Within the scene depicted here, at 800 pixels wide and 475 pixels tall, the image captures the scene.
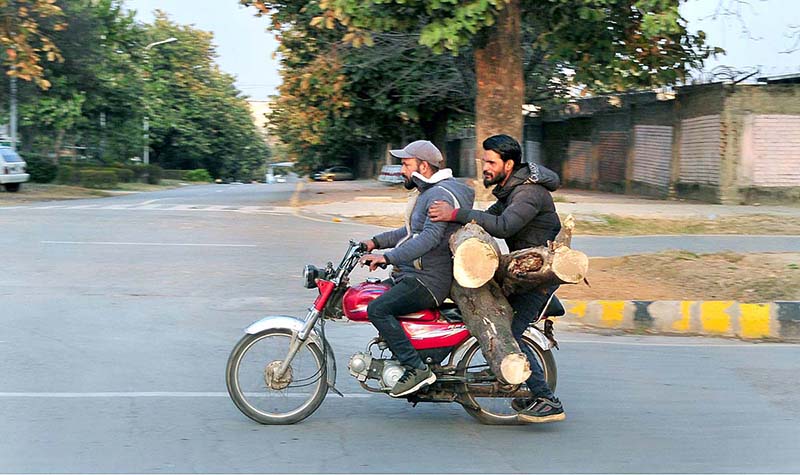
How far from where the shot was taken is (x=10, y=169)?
27.5 m

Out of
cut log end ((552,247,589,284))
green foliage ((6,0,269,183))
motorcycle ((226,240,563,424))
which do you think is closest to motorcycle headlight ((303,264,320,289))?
motorcycle ((226,240,563,424))

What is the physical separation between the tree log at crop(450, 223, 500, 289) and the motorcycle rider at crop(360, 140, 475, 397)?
8.2 inches

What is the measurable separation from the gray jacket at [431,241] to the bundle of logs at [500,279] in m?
0.10

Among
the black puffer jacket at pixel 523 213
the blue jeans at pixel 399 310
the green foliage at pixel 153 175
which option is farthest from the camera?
the green foliage at pixel 153 175

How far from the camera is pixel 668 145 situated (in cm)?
2636

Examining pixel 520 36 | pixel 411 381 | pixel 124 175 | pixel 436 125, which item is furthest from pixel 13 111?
pixel 411 381

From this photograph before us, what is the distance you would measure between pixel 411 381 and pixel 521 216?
1.17m

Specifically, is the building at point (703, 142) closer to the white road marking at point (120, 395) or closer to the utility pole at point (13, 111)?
the white road marking at point (120, 395)

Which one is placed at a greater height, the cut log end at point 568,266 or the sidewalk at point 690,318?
the cut log end at point 568,266

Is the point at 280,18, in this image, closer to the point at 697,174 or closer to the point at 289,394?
the point at 697,174

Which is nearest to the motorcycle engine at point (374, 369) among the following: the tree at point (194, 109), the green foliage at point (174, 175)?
the tree at point (194, 109)

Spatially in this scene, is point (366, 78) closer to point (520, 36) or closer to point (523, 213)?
point (520, 36)

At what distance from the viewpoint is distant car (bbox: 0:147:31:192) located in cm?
2734

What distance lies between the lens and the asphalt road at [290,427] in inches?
203
